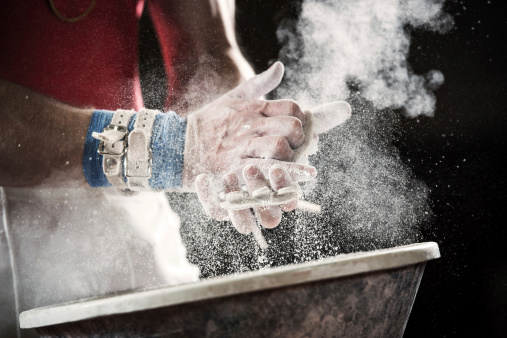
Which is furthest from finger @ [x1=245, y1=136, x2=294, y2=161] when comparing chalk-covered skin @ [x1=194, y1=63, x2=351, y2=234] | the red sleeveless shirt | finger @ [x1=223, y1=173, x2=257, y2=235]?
the red sleeveless shirt

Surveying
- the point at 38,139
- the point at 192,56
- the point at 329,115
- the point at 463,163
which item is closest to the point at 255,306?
the point at 329,115

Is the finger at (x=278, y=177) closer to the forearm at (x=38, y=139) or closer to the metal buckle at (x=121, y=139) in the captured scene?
the metal buckle at (x=121, y=139)

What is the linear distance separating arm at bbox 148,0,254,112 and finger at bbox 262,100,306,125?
25.8 inches

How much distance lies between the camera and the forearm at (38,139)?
114 cm

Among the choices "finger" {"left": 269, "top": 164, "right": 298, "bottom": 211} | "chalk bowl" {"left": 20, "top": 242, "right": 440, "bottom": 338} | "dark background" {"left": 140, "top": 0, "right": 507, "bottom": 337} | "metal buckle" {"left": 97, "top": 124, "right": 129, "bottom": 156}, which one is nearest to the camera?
"chalk bowl" {"left": 20, "top": 242, "right": 440, "bottom": 338}

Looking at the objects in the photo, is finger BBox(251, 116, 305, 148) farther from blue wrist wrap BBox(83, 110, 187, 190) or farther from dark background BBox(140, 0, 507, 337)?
dark background BBox(140, 0, 507, 337)

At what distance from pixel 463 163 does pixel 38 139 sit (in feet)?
6.21

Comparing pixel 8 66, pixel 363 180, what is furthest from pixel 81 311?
pixel 363 180

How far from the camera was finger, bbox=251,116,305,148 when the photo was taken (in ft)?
3.87

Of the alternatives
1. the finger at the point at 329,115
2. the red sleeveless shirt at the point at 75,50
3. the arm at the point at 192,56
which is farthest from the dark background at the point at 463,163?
the finger at the point at 329,115

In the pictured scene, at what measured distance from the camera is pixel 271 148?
1.16 meters

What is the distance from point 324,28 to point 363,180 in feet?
2.89

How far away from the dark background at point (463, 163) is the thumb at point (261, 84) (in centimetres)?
79

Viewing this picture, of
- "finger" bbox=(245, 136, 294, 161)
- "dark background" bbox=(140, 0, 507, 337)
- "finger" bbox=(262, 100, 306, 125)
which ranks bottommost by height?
"dark background" bbox=(140, 0, 507, 337)
